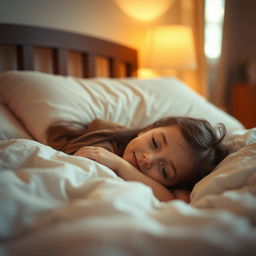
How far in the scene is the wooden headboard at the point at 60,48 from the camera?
126 cm

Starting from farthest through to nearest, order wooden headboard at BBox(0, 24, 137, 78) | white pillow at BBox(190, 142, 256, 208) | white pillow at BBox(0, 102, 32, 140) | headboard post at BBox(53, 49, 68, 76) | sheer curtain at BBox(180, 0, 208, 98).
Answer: sheer curtain at BBox(180, 0, 208, 98) < headboard post at BBox(53, 49, 68, 76) < wooden headboard at BBox(0, 24, 137, 78) < white pillow at BBox(0, 102, 32, 140) < white pillow at BBox(190, 142, 256, 208)

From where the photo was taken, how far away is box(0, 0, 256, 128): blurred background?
1554 mm

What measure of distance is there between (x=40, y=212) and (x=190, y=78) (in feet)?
7.60

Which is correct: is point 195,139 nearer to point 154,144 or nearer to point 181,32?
point 154,144

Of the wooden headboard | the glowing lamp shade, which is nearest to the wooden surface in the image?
the glowing lamp shade

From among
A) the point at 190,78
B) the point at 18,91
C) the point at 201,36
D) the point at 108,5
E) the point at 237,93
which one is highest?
the point at 108,5

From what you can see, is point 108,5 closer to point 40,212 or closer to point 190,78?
point 190,78

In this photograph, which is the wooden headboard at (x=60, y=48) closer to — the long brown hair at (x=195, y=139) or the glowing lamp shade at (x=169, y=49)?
the glowing lamp shade at (x=169, y=49)

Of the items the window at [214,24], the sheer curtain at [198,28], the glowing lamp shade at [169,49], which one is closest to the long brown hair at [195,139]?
the glowing lamp shade at [169,49]

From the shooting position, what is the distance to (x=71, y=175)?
0.55 meters

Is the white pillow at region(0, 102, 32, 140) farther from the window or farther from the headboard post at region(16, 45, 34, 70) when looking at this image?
the window

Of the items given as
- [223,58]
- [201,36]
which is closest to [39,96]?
[201,36]

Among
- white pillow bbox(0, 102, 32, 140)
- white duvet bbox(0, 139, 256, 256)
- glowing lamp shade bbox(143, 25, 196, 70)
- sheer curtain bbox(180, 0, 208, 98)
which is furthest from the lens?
sheer curtain bbox(180, 0, 208, 98)

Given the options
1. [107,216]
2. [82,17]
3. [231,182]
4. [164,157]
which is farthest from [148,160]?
[82,17]
